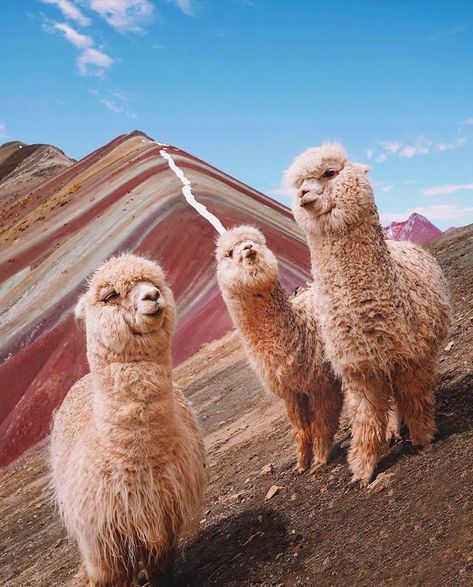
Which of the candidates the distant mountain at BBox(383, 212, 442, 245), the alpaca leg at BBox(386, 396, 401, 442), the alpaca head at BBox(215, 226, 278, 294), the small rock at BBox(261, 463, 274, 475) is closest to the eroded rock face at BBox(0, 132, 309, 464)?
the distant mountain at BBox(383, 212, 442, 245)

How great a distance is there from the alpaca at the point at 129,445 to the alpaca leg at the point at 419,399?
158 cm

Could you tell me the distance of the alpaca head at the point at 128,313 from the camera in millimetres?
4207

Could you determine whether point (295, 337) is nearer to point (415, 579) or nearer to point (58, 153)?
point (415, 579)

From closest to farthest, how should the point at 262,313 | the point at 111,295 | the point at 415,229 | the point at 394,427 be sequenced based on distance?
1. the point at 111,295
2. the point at 394,427
3. the point at 262,313
4. the point at 415,229

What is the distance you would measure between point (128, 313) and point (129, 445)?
855 mm

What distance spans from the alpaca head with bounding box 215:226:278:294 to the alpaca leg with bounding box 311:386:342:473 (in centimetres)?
107

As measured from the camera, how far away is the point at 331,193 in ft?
15.1

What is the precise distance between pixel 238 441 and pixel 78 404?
3370 millimetres

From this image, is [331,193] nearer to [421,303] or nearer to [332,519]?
[421,303]

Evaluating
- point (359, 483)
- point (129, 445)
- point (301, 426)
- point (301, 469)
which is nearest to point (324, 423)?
point (301, 426)

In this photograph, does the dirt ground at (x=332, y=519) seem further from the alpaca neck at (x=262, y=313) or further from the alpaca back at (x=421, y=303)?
the alpaca neck at (x=262, y=313)

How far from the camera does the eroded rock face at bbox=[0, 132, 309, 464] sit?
16.9 meters

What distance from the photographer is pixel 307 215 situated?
469cm

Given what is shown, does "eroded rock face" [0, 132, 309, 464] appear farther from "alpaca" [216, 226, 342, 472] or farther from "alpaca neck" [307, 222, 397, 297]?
"alpaca neck" [307, 222, 397, 297]
